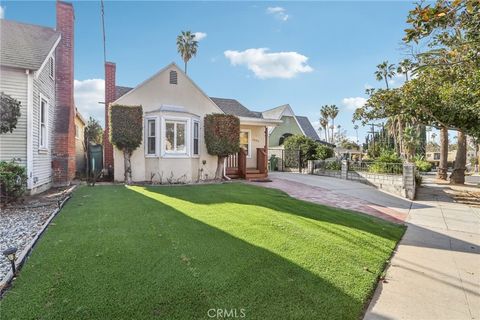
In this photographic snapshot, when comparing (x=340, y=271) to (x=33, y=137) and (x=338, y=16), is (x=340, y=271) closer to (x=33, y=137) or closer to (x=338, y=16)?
(x=338, y=16)

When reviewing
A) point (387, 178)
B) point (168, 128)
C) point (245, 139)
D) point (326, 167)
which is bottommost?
point (387, 178)

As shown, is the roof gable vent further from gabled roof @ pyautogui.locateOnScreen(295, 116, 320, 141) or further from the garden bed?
gabled roof @ pyautogui.locateOnScreen(295, 116, 320, 141)

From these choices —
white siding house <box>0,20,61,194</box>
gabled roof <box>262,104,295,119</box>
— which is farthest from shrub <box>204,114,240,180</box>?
gabled roof <box>262,104,295,119</box>

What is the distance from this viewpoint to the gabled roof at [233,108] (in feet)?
59.5

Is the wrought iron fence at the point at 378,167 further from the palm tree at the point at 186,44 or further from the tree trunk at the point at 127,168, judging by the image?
the palm tree at the point at 186,44

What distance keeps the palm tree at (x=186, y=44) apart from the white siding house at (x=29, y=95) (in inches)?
1010

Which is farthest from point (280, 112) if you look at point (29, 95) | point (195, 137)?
point (29, 95)

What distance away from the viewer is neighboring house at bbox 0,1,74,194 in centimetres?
893

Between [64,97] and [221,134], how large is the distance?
742cm

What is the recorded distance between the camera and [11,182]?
7.29 metres

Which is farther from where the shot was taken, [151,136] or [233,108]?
[233,108]

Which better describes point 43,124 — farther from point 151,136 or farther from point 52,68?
point 151,136

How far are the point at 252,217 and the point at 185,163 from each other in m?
7.46

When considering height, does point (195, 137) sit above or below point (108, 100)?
below
